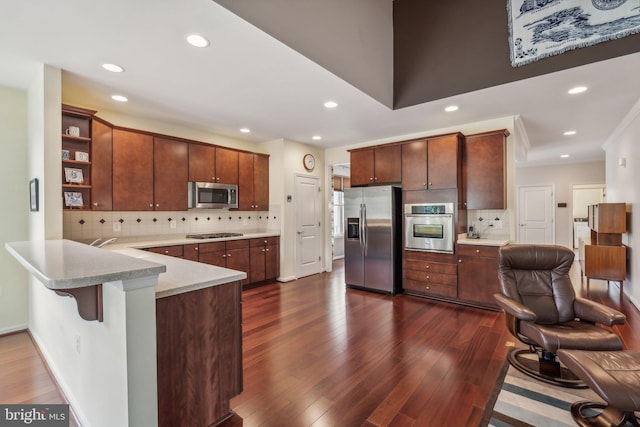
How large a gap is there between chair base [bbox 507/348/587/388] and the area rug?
0.13 ft

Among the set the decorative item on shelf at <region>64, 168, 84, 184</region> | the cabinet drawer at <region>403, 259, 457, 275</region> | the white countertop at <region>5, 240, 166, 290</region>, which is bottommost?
the cabinet drawer at <region>403, 259, 457, 275</region>

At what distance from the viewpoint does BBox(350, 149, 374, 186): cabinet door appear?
503 centimetres

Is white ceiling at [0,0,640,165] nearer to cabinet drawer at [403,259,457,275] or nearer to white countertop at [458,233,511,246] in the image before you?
white countertop at [458,233,511,246]

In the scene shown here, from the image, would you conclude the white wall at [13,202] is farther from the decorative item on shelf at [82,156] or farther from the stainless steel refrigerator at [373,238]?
the stainless steel refrigerator at [373,238]

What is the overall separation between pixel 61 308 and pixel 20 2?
200cm

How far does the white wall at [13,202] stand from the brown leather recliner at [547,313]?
4781 millimetres

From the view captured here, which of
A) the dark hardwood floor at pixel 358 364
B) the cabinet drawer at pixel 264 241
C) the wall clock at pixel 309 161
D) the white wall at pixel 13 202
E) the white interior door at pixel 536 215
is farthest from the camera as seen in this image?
the white interior door at pixel 536 215

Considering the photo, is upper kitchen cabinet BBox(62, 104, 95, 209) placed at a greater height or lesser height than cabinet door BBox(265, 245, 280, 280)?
greater

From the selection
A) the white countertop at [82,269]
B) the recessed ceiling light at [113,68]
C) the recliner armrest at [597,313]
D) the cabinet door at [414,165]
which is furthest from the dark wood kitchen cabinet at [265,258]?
the recliner armrest at [597,313]

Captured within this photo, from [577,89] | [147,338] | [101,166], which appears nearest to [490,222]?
[577,89]

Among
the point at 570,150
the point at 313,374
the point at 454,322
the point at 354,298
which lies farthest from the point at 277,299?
the point at 570,150

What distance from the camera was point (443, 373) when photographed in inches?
93.4

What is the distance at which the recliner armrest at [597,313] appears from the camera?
7.01 feet

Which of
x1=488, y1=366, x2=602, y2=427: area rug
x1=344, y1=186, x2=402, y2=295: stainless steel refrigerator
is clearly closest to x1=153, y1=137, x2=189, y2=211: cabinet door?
x1=344, y1=186, x2=402, y2=295: stainless steel refrigerator
